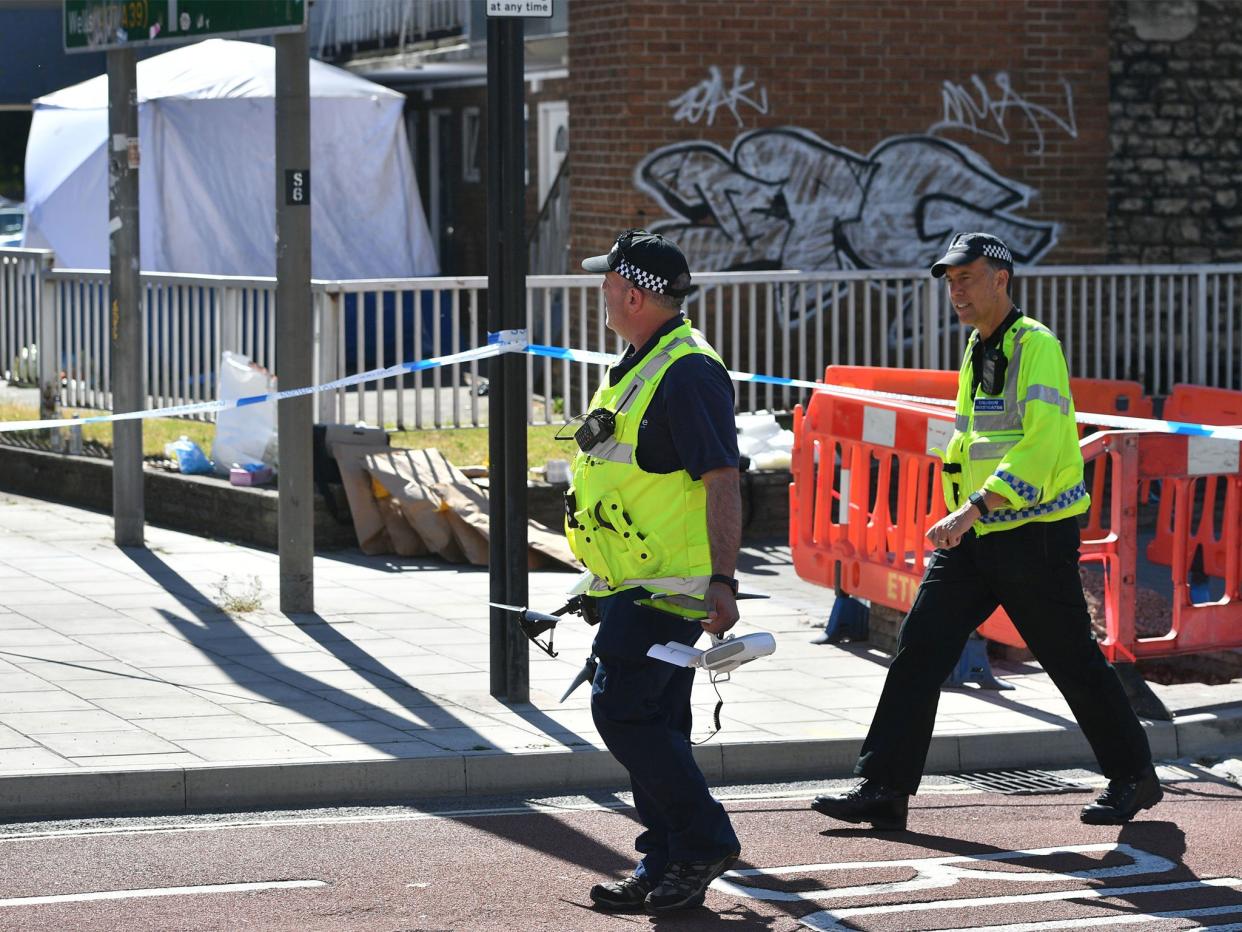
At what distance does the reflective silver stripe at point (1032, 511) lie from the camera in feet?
22.4

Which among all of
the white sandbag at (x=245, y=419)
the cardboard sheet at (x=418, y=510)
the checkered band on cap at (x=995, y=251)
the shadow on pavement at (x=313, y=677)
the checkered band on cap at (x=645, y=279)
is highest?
the checkered band on cap at (x=995, y=251)

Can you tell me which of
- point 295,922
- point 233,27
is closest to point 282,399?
point 233,27

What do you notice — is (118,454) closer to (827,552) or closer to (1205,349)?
(827,552)

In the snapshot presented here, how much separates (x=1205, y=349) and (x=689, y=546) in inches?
438

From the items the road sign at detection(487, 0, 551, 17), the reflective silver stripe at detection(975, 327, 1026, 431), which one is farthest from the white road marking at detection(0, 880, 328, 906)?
the road sign at detection(487, 0, 551, 17)

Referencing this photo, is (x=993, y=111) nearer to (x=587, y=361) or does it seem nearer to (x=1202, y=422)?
(x=1202, y=422)

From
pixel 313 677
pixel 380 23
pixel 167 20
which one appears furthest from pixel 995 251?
pixel 380 23

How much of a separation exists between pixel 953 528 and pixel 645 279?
151cm

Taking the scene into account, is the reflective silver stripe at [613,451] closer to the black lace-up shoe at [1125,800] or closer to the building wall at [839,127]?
the black lace-up shoe at [1125,800]

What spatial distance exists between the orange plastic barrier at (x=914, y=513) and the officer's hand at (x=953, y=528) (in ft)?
5.22

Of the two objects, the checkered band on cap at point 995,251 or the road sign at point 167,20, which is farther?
the road sign at point 167,20

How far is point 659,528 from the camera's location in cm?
574

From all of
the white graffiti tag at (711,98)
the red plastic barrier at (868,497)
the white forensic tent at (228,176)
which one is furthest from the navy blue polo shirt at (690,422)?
the white forensic tent at (228,176)

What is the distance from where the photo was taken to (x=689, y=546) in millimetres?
5758
